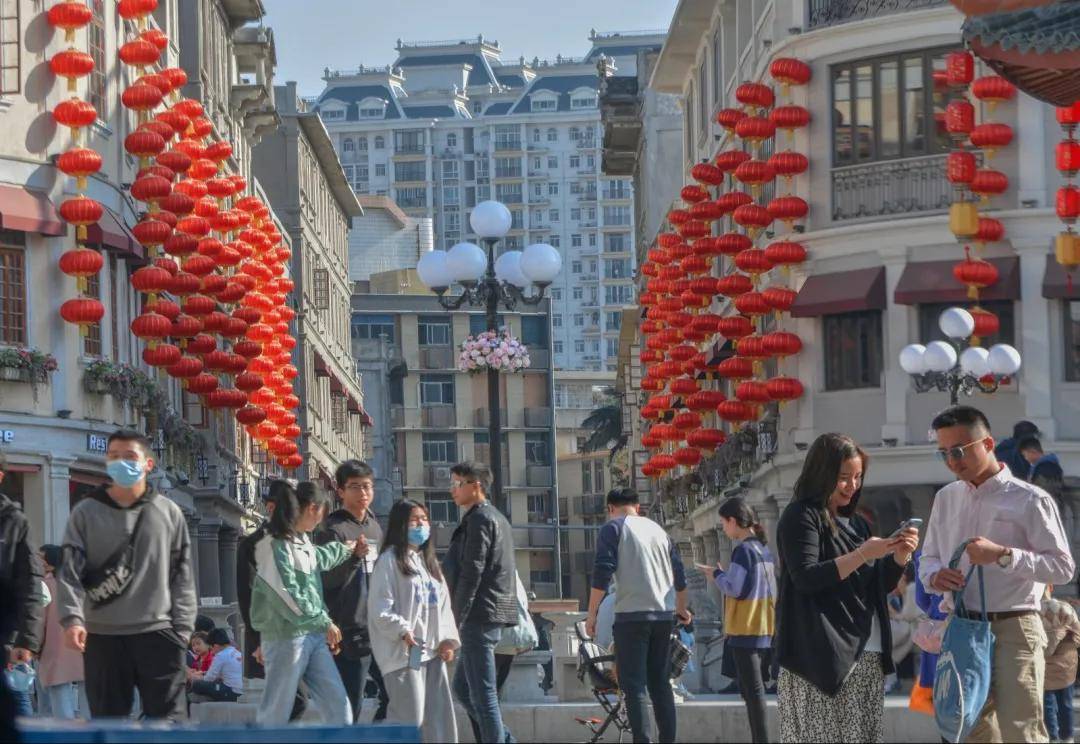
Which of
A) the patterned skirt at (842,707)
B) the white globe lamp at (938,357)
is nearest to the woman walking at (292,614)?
the patterned skirt at (842,707)

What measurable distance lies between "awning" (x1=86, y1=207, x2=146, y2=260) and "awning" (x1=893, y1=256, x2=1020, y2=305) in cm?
1042

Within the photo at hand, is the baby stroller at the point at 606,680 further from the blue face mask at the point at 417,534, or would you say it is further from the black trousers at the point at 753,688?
the blue face mask at the point at 417,534

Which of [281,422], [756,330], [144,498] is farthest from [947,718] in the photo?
[281,422]

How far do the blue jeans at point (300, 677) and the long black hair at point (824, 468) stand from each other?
3839 mm

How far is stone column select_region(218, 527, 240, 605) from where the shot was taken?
48.3 metres

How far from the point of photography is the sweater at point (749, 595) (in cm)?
1521

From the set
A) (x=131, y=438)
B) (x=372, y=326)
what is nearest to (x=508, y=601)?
(x=131, y=438)

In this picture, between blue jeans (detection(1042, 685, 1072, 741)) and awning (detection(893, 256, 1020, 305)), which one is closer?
blue jeans (detection(1042, 685, 1072, 741))

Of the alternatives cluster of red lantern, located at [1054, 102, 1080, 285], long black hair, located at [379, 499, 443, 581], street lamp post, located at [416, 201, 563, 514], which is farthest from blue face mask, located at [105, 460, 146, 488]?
cluster of red lantern, located at [1054, 102, 1080, 285]

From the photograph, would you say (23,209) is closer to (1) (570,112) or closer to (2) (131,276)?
(2) (131,276)

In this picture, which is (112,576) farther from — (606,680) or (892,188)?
(892,188)

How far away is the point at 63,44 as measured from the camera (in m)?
32.0

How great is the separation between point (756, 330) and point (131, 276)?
9.45m

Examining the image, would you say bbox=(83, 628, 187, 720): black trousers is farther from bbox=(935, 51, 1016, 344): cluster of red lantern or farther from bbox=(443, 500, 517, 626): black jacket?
bbox=(935, 51, 1016, 344): cluster of red lantern
